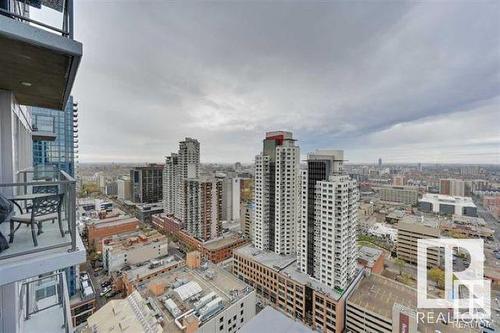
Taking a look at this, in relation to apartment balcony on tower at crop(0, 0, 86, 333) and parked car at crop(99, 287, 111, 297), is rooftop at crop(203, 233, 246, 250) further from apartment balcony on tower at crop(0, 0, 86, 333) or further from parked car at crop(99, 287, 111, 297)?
apartment balcony on tower at crop(0, 0, 86, 333)

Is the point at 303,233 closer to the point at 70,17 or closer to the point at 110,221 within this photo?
the point at 70,17

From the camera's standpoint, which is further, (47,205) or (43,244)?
(47,205)

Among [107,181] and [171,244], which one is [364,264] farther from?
[107,181]

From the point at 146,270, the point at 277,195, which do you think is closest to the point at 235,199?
the point at 277,195

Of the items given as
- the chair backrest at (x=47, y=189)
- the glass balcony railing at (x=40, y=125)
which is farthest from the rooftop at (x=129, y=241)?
the chair backrest at (x=47, y=189)

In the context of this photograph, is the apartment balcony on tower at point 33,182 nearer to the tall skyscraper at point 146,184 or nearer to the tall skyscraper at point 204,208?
the tall skyscraper at point 204,208

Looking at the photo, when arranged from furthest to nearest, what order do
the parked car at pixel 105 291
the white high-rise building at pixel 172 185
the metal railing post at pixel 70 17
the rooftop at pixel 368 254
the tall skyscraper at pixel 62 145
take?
the white high-rise building at pixel 172 185 < the tall skyscraper at pixel 62 145 < the rooftop at pixel 368 254 < the parked car at pixel 105 291 < the metal railing post at pixel 70 17

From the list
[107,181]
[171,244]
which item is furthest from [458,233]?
[107,181]
